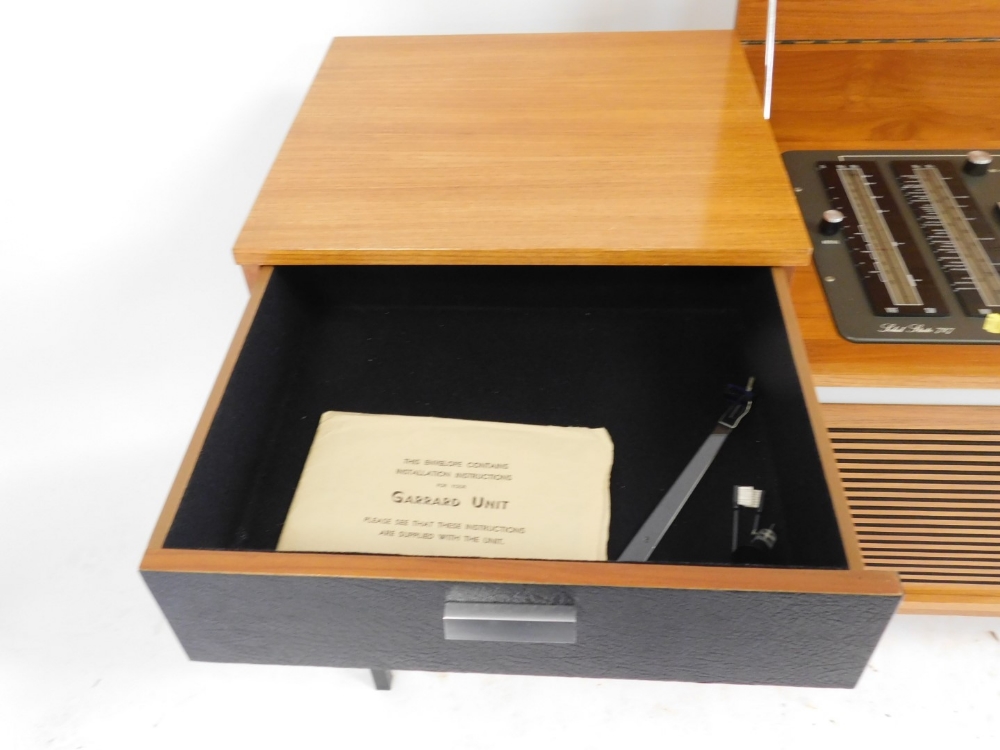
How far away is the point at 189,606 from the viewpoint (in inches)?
21.9

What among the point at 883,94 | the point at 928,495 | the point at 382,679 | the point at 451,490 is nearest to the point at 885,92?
the point at 883,94

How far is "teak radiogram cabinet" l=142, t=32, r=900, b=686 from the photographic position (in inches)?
20.8

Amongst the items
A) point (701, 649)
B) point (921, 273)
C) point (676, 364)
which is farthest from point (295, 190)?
point (921, 273)

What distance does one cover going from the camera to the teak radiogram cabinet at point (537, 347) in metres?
0.53

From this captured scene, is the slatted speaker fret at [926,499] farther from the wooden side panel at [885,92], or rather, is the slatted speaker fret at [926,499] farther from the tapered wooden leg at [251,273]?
the tapered wooden leg at [251,273]

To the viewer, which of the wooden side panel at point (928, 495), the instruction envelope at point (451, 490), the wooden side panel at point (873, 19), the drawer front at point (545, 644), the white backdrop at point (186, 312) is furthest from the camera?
the white backdrop at point (186, 312)

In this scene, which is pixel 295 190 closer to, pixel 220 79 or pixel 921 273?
pixel 220 79

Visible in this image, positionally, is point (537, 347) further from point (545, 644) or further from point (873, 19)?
point (873, 19)

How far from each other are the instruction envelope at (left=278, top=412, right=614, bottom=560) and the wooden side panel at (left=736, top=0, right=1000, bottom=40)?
572 millimetres

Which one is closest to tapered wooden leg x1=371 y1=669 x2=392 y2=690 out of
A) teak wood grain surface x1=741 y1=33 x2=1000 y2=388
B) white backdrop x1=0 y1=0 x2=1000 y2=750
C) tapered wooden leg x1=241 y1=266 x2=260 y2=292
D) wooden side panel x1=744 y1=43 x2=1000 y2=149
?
white backdrop x1=0 y1=0 x2=1000 y2=750

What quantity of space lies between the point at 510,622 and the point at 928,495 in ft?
1.96

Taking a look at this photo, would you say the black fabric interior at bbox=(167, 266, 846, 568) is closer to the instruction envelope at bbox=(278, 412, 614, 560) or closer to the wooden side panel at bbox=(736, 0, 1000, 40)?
the instruction envelope at bbox=(278, 412, 614, 560)

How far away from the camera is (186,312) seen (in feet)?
4.44

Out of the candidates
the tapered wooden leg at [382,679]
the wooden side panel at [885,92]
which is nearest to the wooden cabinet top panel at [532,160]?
the wooden side panel at [885,92]
